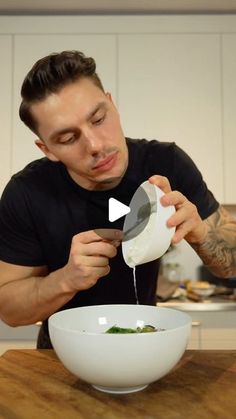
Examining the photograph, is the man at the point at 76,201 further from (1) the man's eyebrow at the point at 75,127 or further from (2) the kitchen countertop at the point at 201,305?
(2) the kitchen countertop at the point at 201,305

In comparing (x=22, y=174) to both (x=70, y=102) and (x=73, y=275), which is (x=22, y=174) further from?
(x=73, y=275)

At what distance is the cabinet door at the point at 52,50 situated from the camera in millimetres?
2520

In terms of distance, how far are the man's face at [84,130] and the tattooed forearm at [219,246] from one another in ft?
0.95

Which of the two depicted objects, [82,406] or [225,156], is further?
[225,156]

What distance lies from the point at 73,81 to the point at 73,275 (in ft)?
1.58

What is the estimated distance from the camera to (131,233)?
922mm

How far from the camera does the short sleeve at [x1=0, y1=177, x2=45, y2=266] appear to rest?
1242 mm

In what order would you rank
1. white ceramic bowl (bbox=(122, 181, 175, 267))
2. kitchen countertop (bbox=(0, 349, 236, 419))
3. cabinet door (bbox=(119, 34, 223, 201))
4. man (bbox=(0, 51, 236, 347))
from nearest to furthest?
kitchen countertop (bbox=(0, 349, 236, 419)) < white ceramic bowl (bbox=(122, 181, 175, 267)) < man (bbox=(0, 51, 236, 347)) < cabinet door (bbox=(119, 34, 223, 201))

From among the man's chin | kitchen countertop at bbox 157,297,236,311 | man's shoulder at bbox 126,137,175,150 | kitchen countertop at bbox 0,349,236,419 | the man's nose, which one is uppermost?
man's shoulder at bbox 126,137,175,150

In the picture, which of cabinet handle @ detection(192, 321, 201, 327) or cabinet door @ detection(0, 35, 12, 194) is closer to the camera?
cabinet handle @ detection(192, 321, 201, 327)

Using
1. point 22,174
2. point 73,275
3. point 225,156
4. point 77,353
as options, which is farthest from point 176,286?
point 77,353

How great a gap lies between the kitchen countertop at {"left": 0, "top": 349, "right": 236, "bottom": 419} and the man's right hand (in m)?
0.19

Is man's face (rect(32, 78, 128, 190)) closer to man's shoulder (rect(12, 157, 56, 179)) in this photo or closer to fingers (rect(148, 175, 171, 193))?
man's shoulder (rect(12, 157, 56, 179))

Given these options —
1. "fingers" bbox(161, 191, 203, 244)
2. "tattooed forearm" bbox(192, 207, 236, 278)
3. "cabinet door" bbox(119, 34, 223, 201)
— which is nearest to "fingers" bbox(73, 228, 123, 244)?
"fingers" bbox(161, 191, 203, 244)
